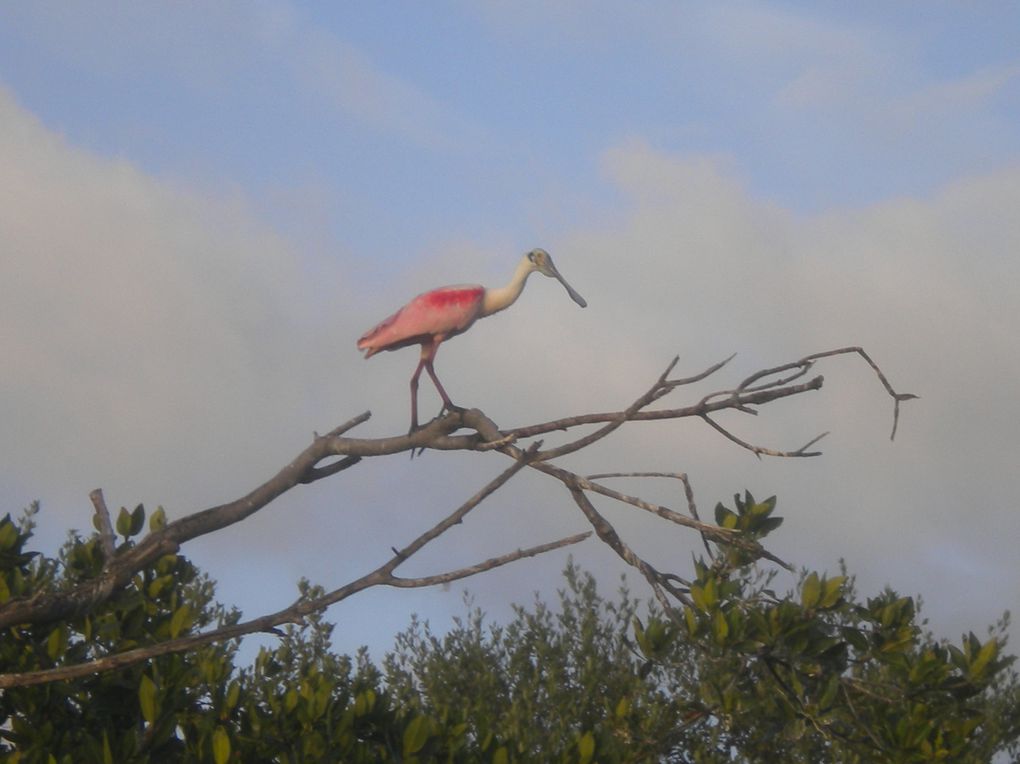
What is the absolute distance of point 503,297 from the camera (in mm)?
10148

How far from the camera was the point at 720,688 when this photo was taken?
19.6 feet

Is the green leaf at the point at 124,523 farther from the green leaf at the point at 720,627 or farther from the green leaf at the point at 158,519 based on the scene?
Result: the green leaf at the point at 720,627

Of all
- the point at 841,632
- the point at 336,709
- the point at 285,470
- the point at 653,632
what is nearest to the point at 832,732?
the point at 841,632

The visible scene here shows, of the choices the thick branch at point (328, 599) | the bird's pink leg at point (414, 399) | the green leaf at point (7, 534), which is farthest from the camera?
the bird's pink leg at point (414, 399)

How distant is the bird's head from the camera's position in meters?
10.9

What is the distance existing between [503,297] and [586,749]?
4531 mm

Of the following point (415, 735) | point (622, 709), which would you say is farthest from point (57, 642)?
point (622, 709)

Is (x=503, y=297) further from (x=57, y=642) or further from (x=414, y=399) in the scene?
(x=57, y=642)

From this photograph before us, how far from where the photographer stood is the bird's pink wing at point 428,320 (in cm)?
945

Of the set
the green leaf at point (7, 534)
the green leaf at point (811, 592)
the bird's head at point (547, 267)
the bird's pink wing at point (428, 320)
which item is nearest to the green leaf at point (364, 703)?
the green leaf at point (811, 592)

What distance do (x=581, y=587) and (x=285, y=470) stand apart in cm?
1159

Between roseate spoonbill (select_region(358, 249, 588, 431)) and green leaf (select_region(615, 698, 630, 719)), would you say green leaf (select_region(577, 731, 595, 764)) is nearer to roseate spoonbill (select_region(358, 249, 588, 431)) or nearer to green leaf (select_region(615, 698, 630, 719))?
green leaf (select_region(615, 698, 630, 719))

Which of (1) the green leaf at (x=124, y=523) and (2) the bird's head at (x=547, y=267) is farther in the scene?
(2) the bird's head at (x=547, y=267)

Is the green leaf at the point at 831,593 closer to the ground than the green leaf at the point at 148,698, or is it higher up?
closer to the ground
